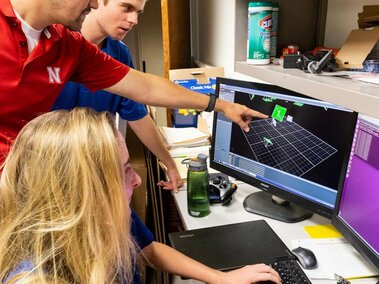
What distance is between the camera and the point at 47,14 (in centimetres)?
108

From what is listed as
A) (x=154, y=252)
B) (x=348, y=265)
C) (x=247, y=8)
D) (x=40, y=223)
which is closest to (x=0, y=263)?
(x=40, y=223)

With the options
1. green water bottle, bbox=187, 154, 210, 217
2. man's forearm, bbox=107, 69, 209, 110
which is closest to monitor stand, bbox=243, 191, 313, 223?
green water bottle, bbox=187, 154, 210, 217

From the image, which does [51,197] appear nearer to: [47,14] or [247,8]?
[47,14]

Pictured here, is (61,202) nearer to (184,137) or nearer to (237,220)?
(237,220)

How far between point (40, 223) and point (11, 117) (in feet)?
1.74

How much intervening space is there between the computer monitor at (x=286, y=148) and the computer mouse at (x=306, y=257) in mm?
159

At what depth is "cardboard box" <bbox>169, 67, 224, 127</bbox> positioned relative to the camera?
2250 mm

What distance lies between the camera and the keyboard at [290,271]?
94 centimetres

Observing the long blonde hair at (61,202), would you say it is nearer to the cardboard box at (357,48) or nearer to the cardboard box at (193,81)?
the cardboard box at (357,48)

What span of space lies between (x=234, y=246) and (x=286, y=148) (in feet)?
1.24

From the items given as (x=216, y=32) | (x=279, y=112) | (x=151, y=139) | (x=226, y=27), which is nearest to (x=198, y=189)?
(x=279, y=112)

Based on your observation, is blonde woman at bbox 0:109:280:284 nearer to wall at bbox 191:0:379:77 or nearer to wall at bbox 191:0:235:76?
wall at bbox 191:0:379:77

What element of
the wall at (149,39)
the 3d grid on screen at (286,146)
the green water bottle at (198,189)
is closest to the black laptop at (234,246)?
the green water bottle at (198,189)

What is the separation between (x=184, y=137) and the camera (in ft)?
6.70
